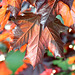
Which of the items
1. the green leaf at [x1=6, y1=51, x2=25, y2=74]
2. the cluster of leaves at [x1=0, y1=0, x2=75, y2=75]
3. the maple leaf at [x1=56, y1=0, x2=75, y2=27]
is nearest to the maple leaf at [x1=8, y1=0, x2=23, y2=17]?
the cluster of leaves at [x1=0, y1=0, x2=75, y2=75]

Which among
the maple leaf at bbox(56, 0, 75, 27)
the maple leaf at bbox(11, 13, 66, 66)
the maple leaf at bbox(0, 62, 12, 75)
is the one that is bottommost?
the maple leaf at bbox(0, 62, 12, 75)

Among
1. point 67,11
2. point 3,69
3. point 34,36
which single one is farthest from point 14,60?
point 67,11

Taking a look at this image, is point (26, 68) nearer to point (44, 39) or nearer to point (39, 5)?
point (44, 39)

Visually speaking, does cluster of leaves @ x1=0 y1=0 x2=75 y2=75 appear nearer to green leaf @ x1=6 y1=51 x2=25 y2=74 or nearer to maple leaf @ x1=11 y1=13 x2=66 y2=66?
maple leaf @ x1=11 y1=13 x2=66 y2=66

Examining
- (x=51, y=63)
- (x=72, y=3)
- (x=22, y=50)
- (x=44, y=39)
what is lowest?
(x=51, y=63)

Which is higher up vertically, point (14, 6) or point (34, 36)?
point (14, 6)

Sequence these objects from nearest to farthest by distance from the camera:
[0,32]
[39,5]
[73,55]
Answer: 1. [39,5]
2. [0,32]
3. [73,55]

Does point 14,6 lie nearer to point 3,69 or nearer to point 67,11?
point 67,11

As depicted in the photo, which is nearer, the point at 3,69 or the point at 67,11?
the point at 67,11

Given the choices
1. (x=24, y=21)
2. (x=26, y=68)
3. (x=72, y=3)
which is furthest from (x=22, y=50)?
(x=72, y=3)
